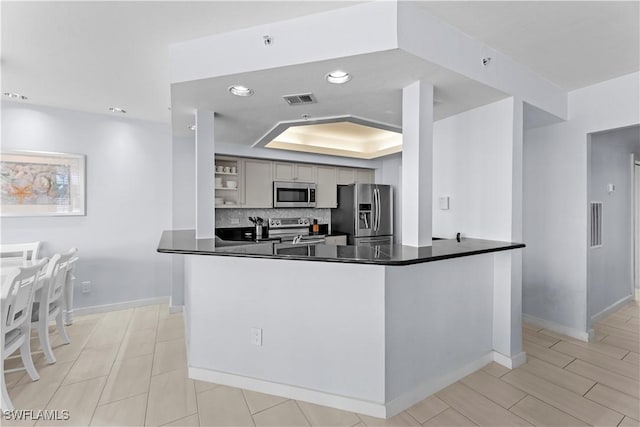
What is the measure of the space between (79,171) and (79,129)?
0.51 m

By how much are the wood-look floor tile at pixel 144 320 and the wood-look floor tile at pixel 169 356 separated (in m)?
0.54

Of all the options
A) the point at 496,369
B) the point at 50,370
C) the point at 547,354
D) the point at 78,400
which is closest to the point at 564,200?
→ the point at 547,354

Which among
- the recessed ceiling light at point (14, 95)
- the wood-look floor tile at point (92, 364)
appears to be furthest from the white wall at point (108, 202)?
the wood-look floor tile at point (92, 364)

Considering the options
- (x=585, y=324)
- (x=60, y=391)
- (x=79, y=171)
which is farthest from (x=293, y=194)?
(x=585, y=324)

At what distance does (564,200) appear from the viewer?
3.06 meters

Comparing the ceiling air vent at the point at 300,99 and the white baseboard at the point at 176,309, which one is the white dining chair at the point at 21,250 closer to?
the white baseboard at the point at 176,309

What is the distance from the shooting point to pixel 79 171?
358 centimetres

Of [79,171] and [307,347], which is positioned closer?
[307,347]

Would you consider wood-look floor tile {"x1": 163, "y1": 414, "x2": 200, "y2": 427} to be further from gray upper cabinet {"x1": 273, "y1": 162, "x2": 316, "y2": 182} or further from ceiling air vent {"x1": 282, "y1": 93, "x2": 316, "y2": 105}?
gray upper cabinet {"x1": 273, "y1": 162, "x2": 316, "y2": 182}

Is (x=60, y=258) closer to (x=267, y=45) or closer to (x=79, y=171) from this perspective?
(x=79, y=171)

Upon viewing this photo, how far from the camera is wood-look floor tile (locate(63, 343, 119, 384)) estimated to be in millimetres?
2301

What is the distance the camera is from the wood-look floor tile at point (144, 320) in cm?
327

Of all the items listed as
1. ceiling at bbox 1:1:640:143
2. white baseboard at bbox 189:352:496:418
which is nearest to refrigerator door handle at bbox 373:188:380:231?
ceiling at bbox 1:1:640:143

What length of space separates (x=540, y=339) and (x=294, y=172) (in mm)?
3773
